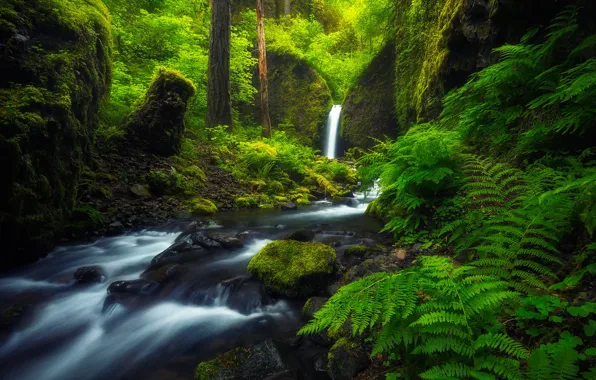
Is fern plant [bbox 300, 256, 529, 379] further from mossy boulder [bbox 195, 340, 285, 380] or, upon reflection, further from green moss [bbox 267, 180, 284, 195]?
green moss [bbox 267, 180, 284, 195]

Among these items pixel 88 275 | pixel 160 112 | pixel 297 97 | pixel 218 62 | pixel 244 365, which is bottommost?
pixel 244 365

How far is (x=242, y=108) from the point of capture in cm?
1725

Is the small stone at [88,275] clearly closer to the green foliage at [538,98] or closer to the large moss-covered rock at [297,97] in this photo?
the green foliage at [538,98]

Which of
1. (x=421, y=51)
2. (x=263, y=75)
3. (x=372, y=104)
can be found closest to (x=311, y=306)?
(x=421, y=51)

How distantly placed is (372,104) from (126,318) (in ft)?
43.0

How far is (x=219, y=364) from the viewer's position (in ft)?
8.49

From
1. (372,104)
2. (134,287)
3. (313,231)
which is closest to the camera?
(134,287)

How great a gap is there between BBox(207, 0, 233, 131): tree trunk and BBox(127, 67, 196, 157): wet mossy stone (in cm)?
302

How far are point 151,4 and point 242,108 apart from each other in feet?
20.9

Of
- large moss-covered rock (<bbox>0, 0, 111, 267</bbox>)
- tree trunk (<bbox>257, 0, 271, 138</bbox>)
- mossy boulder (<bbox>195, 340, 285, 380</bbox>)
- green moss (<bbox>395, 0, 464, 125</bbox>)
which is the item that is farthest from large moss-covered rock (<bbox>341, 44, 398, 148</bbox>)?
mossy boulder (<bbox>195, 340, 285, 380</bbox>)

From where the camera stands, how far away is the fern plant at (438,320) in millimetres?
1466

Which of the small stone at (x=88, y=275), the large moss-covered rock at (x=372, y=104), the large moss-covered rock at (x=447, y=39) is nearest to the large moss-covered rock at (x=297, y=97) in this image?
the large moss-covered rock at (x=372, y=104)

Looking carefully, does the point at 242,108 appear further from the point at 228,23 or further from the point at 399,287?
the point at 399,287

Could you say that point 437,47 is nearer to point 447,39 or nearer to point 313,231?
point 447,39
